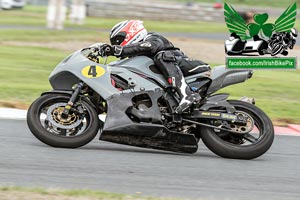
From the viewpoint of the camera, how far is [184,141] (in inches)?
304

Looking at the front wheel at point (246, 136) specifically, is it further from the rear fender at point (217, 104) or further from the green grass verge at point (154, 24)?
the green grass verge at point (154, 24)

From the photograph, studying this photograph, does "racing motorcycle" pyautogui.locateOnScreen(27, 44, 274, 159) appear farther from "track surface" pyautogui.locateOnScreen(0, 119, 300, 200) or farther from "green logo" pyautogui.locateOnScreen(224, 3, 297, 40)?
"green logo" pyautogui.locateOnScreen(224, 3, 297, 40)

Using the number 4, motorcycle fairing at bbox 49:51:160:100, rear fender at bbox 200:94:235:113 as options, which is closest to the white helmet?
motorcycle fairing at bbox 49:51:160:100

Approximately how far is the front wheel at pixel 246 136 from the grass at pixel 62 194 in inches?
82.0

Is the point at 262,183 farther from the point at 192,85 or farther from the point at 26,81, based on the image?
the point at 26,81

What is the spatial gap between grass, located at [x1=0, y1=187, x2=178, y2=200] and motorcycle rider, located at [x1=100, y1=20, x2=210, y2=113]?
2.11 m

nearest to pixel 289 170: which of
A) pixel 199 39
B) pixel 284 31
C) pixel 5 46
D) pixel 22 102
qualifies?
pixel 284 31

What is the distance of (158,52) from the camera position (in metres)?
7.82

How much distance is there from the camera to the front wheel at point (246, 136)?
7.67 metres

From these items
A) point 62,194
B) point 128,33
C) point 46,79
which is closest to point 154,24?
point 46,79

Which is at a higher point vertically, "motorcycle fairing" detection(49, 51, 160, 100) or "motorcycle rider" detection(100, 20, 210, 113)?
"motorcycle rider" detection(100, 20, 210, 113)

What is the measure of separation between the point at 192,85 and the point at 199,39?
19.2 metres

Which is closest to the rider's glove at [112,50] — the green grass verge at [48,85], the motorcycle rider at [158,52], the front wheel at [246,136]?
the motorcycle rider at [158,52]

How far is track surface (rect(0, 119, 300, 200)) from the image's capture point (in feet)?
20.4
